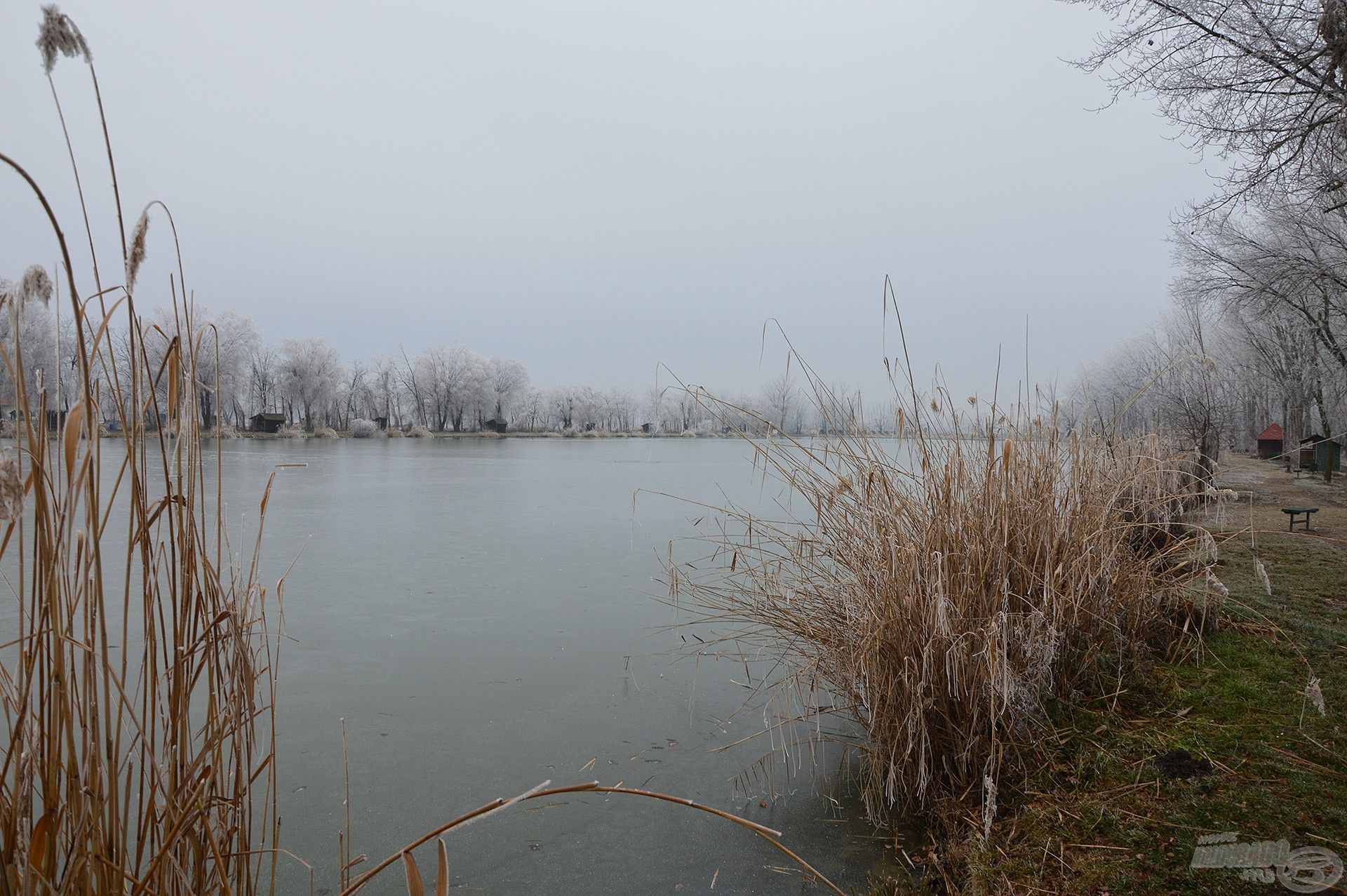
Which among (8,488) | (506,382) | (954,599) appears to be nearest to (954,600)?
(954,599)

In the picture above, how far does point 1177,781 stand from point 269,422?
1713 inches

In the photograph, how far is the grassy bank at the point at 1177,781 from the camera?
1.70 meters

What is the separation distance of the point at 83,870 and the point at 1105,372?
3980cm

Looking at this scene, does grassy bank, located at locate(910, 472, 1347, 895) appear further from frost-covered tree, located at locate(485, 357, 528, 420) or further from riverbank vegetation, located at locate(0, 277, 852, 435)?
frost-covered tree, located at locate(485, 357, 528, 420)

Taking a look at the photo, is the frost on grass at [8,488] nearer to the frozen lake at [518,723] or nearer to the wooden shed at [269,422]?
the frozen lake at [518,723]

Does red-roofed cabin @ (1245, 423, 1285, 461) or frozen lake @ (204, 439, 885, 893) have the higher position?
red-roofed cabin @ (1245, 423, 1285, 461)

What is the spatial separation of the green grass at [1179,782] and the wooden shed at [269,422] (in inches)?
1661

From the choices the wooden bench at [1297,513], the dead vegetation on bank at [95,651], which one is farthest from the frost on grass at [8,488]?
the wooden bench at [1297,513]

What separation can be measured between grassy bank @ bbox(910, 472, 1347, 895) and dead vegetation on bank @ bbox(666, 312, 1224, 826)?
4.4 inches

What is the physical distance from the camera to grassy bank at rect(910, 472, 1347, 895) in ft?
5.58

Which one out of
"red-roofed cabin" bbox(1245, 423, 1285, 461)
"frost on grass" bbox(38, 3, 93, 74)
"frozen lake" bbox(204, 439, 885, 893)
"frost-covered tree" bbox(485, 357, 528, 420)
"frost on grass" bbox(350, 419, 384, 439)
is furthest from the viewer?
"frost-covered tree" bbox(485, 357, 528, 420)

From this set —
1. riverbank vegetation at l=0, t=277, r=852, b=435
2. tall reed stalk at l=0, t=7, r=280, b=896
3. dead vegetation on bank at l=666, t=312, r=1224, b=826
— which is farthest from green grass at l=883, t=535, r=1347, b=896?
riverbank vegetation at l=0, t=277, r=852, b=435

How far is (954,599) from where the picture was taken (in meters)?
2.36

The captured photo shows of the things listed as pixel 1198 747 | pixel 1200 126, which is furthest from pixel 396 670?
pixel 1200 126
